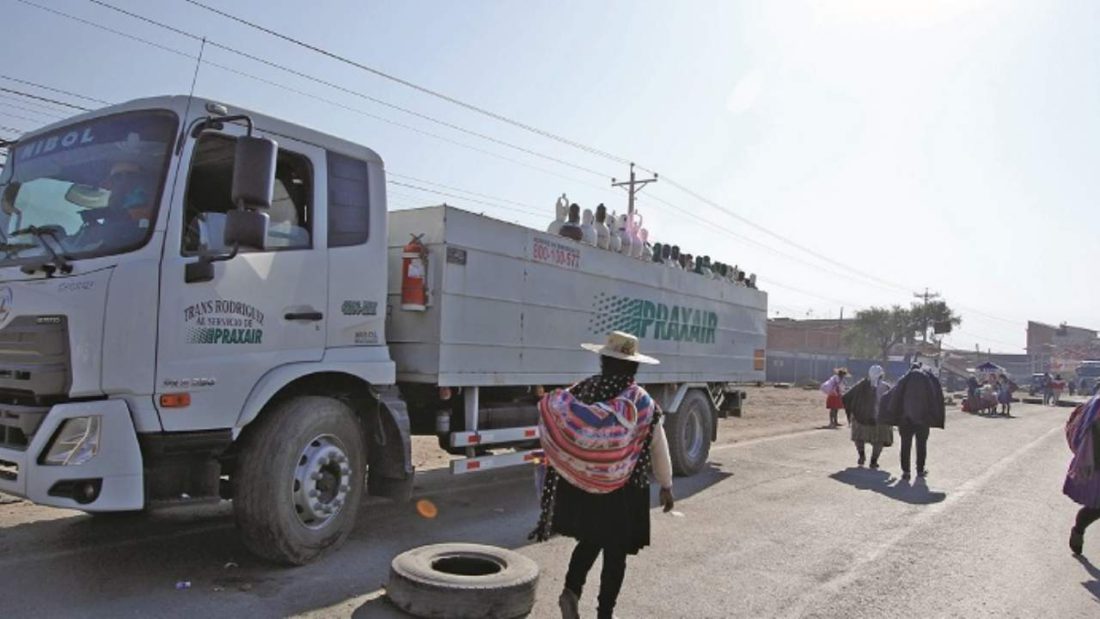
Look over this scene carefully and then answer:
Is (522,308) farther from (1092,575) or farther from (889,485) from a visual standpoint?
(889,485)

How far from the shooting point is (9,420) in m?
4.29

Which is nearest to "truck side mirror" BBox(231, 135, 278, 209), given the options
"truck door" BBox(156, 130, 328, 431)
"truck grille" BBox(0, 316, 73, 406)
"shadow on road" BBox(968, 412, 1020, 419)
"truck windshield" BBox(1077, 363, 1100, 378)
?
"truck door" BBox(156, 130, 328, 431)

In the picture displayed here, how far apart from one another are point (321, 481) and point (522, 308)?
2.72 meters

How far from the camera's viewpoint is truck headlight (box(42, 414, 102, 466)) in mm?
4086

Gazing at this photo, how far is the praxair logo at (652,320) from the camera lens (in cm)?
843

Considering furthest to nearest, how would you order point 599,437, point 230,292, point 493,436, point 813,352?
point 813,352 < point 493,436 < point 230,292 < point 599,437

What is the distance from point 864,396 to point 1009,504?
10.9 feet

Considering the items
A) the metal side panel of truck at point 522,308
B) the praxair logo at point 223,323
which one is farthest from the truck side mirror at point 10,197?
the metal side panel of truck at point 522,308

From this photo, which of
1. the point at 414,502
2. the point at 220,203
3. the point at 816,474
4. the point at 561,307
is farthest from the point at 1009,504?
the point at 220,203

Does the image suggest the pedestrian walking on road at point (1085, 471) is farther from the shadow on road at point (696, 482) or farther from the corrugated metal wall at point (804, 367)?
the corrugated metal wall at point (804, 367)

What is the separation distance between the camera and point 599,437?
3.83m

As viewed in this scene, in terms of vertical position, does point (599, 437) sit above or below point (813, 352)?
below

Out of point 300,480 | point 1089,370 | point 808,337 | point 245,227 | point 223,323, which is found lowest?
point 300,480

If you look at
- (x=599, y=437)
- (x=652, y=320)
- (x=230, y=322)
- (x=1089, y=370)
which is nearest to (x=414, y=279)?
(x=230, y=322)
